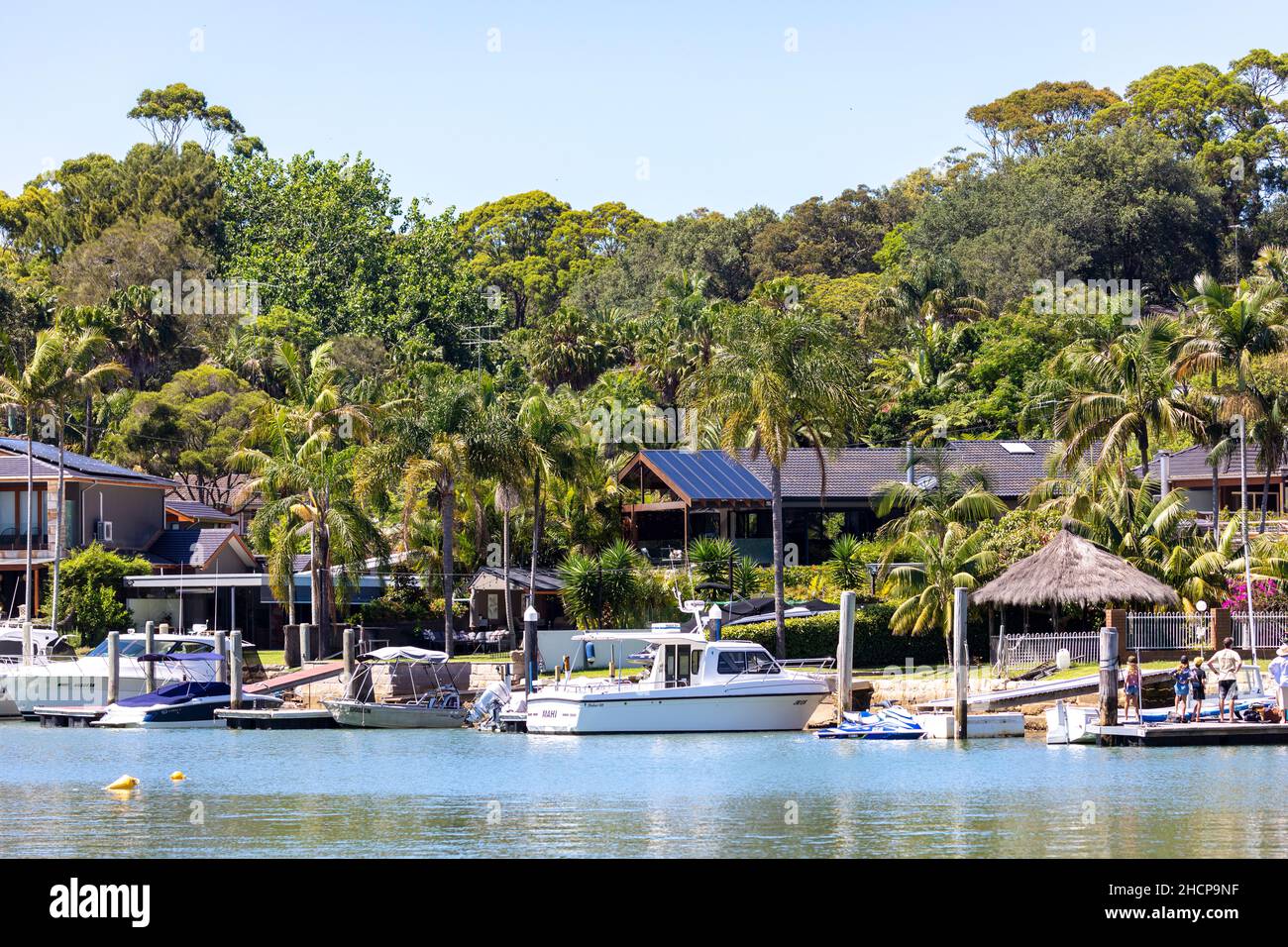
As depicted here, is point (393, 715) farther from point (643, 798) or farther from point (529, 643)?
point (643, 798)

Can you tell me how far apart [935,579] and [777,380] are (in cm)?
727

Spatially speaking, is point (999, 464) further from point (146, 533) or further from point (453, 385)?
point (146, 533)

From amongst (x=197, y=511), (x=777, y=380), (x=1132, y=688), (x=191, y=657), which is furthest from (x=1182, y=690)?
(x=197, y=511)

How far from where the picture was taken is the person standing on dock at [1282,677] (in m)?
37.0

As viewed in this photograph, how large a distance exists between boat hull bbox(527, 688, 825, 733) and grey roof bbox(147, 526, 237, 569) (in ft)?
87.3

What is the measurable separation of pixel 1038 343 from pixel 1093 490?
94.4ft

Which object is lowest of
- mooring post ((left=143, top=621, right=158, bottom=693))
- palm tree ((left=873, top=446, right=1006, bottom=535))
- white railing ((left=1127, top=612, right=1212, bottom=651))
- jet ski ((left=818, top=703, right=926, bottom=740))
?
jet ski ((left=818, top=703, right=926, bottom=740))

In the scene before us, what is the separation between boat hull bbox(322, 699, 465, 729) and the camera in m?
45.9

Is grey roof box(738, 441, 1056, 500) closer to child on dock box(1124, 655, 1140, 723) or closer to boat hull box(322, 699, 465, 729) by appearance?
boat hull box(322, 699, 465, 729)

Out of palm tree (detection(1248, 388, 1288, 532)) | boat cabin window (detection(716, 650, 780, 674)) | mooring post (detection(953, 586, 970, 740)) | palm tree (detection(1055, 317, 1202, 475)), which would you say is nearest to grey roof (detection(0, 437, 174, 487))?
boat cabin window (detection(716, 650, 780, 674))

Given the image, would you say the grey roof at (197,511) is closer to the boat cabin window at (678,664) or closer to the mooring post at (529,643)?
the mooring post at (529,643)

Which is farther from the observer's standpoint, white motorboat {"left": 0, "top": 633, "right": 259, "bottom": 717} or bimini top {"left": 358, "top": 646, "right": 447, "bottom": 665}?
white motorboat {"left": 0, "top": 633, "right": 259, "bottom": 717}

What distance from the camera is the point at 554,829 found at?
28031 mm

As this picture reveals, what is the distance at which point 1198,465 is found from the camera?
64438 millimetres
